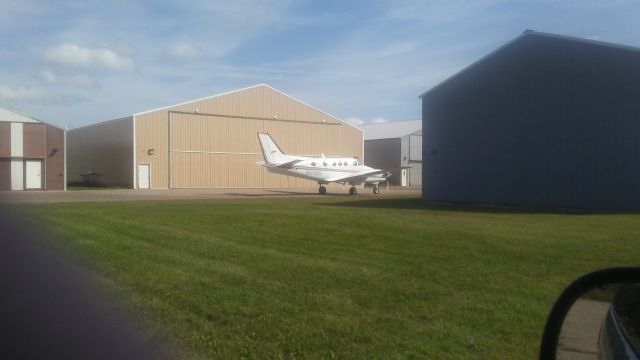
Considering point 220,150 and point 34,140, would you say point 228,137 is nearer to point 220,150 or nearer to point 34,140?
point 220,150

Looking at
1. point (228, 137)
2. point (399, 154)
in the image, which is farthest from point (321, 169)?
point (399, 154)

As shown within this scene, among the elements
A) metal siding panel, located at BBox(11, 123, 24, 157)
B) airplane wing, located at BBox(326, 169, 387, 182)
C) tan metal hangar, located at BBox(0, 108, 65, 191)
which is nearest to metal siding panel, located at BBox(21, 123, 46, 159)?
tan metal hangar, located at BBox(0, 108, 65, 191)

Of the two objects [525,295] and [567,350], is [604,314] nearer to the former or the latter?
[567,350]

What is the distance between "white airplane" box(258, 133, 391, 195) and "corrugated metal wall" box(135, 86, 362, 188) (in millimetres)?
10435

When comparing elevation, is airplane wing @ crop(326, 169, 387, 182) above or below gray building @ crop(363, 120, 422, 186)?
below

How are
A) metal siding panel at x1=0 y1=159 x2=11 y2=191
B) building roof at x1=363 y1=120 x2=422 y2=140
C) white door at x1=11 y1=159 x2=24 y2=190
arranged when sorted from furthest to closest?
building roof at x1=363 y1=120 x2=422 y2=140, white door at x1=11 y1=159 x2=24 y2=190, metal siding panel at x1=0 y1=159 x2=11 y2=191

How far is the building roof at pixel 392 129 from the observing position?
2705 inches

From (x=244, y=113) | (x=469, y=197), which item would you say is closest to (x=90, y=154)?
(x=244, y=113)

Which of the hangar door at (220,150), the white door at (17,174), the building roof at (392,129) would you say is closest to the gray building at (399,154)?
the building roof at (392,129)

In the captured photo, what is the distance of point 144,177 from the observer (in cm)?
4959

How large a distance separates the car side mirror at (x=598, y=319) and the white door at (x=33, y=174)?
4776 centimetres

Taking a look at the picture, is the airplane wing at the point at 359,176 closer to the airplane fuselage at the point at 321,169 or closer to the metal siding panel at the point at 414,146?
the airplane fuselage at the point at 321,169

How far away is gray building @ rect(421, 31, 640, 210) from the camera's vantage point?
23125 mm

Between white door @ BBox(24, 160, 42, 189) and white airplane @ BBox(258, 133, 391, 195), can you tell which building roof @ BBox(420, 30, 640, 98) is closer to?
white airplane @ BBox(258, 133, 391, 195)
